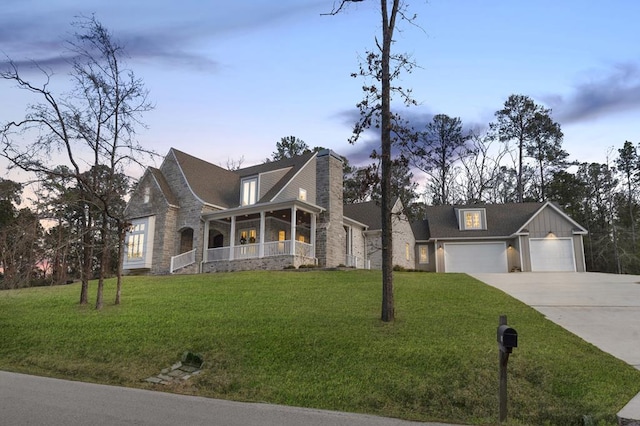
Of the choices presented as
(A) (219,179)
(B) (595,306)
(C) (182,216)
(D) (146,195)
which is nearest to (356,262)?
(A) (219,179)

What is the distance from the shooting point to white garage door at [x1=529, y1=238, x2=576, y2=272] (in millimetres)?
25766

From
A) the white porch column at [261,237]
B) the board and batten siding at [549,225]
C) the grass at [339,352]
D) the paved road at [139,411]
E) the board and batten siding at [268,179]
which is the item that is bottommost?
the paved road at [139,411]

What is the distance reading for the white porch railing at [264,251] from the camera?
854 inches

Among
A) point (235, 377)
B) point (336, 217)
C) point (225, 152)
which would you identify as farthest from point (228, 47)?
point (225, 152)

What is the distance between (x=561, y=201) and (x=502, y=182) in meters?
5.12

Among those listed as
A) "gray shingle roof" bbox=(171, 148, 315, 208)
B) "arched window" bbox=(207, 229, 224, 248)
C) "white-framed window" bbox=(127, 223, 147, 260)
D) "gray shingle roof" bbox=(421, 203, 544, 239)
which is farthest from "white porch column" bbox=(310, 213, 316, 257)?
"gray shingle roof" bbox=(421, 203, 544, 239)

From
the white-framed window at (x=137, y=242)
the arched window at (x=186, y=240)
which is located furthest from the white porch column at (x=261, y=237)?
the white-framed window at (x=137, y=242)

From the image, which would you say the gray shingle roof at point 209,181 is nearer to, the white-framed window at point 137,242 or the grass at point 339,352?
the white-framed window at point 137,242

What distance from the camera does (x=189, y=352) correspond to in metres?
7.80

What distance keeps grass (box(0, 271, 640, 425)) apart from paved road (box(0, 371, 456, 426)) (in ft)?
1.40

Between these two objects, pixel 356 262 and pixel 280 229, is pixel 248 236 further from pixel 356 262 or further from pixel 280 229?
pixel 356 262

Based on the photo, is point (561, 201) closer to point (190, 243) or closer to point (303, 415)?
point (190, 243)

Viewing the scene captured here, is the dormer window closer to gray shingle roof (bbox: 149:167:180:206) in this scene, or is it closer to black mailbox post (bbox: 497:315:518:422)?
gray shingle roof (bbox: 149:167:180:206)

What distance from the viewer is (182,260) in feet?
75.4
